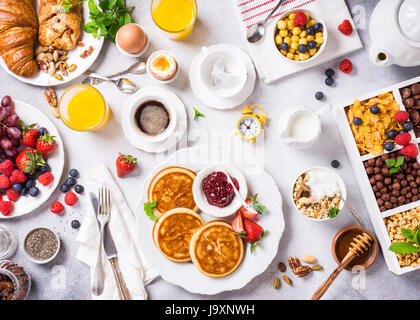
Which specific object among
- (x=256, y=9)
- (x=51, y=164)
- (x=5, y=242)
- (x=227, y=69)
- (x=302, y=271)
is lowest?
(x=302, y=271)

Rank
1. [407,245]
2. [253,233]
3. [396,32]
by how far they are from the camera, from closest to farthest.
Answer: [396,32] < [407,245] < [253,233]

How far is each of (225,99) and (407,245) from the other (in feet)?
3.89

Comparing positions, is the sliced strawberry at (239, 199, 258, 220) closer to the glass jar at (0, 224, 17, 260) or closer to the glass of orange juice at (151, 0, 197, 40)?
the glass of orange juice at (151, 0, 197, 40)

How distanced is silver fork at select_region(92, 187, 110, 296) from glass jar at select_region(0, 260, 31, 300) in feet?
1.30

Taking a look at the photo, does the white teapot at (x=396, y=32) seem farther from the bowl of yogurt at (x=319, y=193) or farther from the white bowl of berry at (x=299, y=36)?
the bowl of yogurt at (x=319, y=193)

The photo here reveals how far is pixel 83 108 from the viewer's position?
6.81 feet

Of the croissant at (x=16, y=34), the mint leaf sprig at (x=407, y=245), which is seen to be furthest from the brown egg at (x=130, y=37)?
the mint leaf sprig at (x=407, y=245)

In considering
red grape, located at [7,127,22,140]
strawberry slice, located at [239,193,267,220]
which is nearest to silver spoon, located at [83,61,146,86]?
red grape, located at [7,127,22,140]

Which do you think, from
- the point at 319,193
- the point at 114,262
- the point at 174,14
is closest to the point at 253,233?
the point at 319,193

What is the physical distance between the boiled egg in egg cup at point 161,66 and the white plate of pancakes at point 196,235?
0.41 m

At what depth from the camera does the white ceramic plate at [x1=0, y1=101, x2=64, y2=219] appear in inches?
83.7

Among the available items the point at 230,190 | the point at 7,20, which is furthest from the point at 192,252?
the point at 7,20

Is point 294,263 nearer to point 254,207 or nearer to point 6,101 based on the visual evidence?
point 254,207

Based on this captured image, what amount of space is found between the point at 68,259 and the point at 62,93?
3.12 feet
